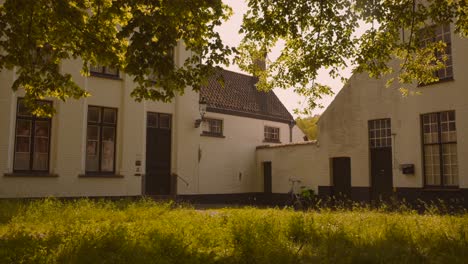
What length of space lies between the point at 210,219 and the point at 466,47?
10937 millimetres

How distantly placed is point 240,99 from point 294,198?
7420 millimetres

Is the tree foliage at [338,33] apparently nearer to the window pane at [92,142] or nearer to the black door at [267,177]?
the window pane at [92,142]

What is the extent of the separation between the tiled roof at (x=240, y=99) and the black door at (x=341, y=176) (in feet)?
22.8

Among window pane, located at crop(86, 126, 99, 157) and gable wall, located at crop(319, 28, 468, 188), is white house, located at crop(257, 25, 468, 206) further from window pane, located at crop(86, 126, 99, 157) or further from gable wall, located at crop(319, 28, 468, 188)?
window pane, located at crop(86, 126, 99, 157)

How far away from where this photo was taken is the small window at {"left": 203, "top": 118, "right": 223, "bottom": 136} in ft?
75.3

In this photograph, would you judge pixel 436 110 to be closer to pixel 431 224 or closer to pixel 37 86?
pixel 431 224

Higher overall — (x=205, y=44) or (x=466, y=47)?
(x=466, y=47)

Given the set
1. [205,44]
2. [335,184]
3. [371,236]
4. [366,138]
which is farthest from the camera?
[335,184]

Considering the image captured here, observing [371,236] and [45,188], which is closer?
[371,236]

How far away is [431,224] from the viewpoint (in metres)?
9.32

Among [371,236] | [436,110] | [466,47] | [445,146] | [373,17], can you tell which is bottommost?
[371,236]

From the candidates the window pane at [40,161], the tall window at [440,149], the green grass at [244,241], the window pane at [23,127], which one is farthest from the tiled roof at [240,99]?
the green grass at [244,241]

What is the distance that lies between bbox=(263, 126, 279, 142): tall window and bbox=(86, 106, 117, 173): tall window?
11.1m

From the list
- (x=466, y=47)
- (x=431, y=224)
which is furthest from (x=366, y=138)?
(x=431, y=224)
